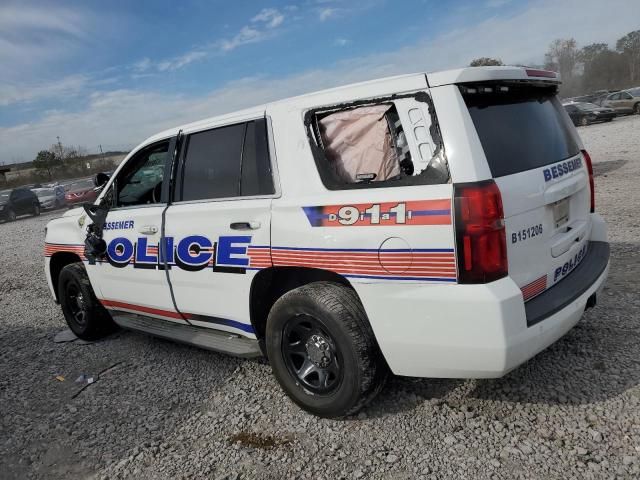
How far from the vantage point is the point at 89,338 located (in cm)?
490

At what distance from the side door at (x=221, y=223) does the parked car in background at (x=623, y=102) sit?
31770 millimetres

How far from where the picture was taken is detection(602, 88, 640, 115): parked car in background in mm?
28234

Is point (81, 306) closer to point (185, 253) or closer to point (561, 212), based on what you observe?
point (185, 253)

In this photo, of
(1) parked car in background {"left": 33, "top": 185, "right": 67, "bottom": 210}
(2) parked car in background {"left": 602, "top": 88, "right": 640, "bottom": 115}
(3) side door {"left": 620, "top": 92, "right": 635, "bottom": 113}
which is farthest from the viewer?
(3) side door {"left": 620, "top": 92, "right": 635, "bottom": 113}

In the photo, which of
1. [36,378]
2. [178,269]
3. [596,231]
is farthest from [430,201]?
[36,378]

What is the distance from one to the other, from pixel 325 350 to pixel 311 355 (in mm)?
127

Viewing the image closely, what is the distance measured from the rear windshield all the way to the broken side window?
0.25 meters

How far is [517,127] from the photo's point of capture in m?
2.73

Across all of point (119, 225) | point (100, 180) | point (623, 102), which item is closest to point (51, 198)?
point (100, 180)

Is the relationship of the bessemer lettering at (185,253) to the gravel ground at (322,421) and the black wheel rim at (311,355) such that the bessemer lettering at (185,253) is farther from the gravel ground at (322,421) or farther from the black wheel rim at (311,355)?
the gravel ground at (322,421)

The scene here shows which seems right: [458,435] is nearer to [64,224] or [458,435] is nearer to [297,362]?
[297,362]

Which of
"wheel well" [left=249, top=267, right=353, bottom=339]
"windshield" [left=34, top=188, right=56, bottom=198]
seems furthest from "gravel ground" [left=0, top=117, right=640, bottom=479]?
"windshield" [left=34, top=188, right=56, bottom=198]

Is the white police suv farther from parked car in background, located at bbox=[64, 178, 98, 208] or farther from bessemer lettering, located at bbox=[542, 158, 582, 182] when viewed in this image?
parked car in background, located at bbox=[64, 178, 98, 208]

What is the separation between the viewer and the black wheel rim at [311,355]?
2922 millimetres
